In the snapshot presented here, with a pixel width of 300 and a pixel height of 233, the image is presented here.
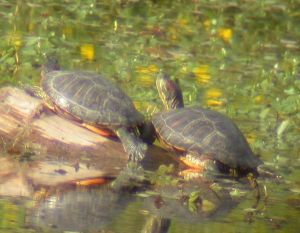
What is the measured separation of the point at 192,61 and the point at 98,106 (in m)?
3.51

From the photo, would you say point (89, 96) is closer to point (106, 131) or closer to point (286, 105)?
point (106, 131)

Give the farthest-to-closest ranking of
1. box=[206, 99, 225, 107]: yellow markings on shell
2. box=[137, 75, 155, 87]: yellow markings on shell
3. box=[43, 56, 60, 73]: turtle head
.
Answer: box=[137, 75, 155, 87]: yellow markings on shell, box=[206, 99, 225, 107]: yellow markings on shell, box=[43, 56, 60, 73]: turtle head

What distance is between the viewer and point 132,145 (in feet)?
26.0

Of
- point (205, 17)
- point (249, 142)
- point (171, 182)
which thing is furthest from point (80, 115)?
point (205, 17)

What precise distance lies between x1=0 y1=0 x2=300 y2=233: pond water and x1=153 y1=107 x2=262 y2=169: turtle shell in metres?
0.24

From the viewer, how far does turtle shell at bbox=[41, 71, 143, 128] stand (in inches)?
315

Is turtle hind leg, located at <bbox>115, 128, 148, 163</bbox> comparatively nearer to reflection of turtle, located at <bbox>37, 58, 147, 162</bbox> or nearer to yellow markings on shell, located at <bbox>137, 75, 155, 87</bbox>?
reflection of turtle, located at <bbox>37, 58, 147, 162</bbox>

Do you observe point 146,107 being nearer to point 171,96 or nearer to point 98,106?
point 171,96

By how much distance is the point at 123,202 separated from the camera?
23.1 ft

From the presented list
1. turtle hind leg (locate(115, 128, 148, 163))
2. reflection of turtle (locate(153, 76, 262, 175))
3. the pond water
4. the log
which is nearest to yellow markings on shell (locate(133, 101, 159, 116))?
the pond water

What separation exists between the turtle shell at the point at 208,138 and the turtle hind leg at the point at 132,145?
0.20m

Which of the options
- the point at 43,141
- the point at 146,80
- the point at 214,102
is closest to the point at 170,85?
the point at 214,102

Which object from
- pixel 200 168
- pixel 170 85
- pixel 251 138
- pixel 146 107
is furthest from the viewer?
pixel 146 107

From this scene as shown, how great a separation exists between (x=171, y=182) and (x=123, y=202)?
0.67 m
